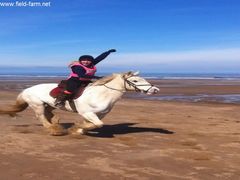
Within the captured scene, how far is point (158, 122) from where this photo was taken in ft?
48.7

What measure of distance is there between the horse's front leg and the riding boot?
62 cm

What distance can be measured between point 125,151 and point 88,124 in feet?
6.49

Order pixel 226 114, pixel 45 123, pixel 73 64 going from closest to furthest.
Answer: pixel 73 64 < pixel 45 123 < pixel 226 114

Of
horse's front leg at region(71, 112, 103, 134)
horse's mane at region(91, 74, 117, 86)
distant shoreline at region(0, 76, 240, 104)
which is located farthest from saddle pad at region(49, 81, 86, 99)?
distant shoreline at region(0, 76, 240, 104)

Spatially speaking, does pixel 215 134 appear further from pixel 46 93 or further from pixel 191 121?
pixel 46 93

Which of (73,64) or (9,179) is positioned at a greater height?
(73,64)

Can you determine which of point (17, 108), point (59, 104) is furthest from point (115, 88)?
point (17, 108)

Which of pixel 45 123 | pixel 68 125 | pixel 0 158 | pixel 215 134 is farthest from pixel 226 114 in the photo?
pixel 0 158

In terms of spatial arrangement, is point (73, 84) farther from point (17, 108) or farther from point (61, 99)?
point (17, 108)

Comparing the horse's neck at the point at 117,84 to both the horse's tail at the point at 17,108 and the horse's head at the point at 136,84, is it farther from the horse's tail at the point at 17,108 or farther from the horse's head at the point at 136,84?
the horse's tail at the point at 17,108

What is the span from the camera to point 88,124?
36.5ft

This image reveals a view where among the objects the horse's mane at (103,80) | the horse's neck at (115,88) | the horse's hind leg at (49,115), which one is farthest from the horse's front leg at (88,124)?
the horse's hind leg at (49,115)

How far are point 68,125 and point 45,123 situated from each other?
1349 mm

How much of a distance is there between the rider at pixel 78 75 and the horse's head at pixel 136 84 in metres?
0.87
